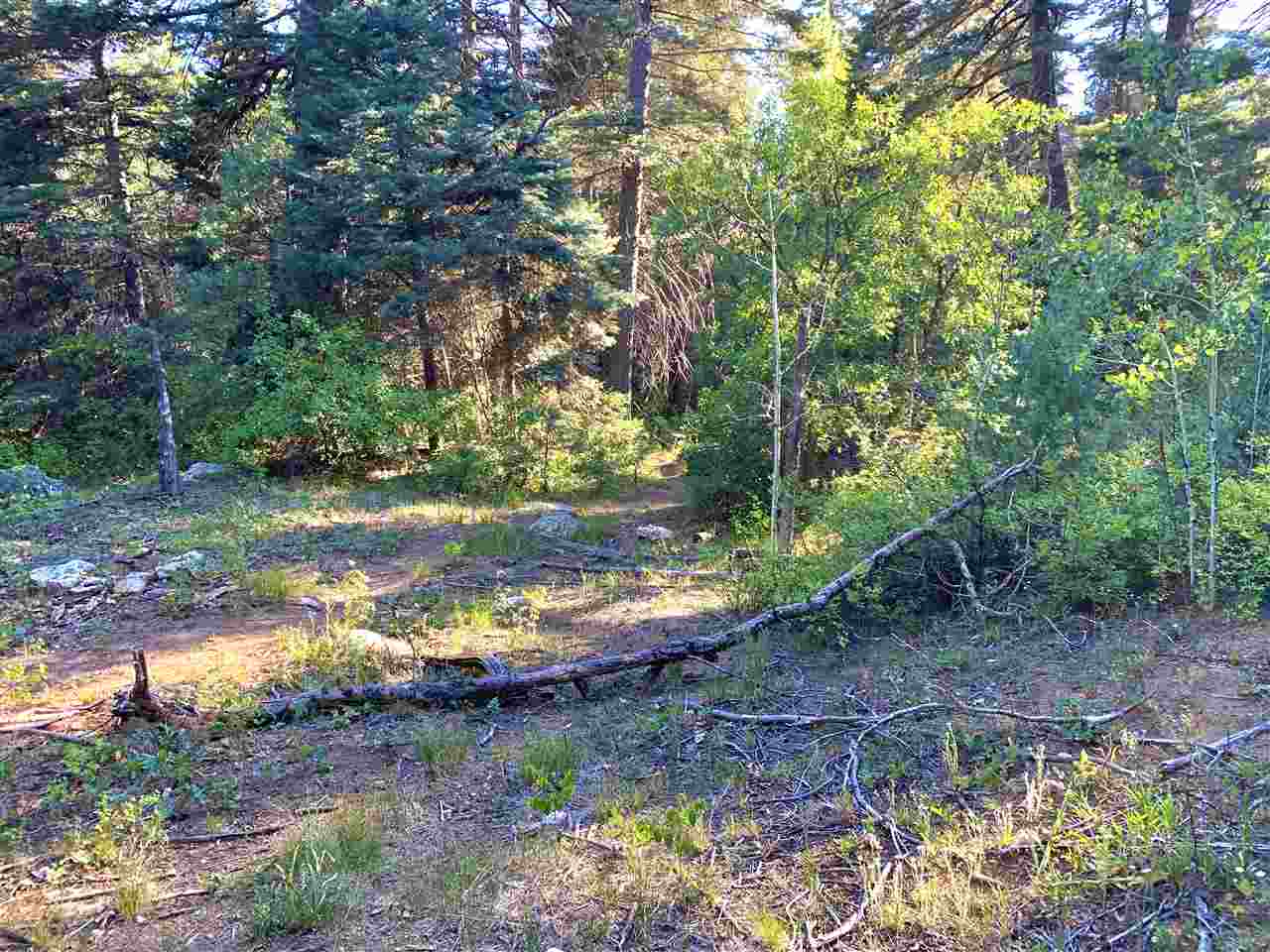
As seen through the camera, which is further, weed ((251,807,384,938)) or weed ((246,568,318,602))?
weed ((246,568,318,602))

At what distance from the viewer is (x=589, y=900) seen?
3.11 m

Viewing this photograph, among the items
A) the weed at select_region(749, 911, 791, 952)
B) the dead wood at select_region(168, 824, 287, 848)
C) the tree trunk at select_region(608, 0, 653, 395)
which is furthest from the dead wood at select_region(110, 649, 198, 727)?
the tree trunk at select_region(608, 0, 653, 395)

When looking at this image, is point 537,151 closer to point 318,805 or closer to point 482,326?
point 482,326

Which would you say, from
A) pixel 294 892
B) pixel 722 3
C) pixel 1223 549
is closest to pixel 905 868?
pixel 294 892

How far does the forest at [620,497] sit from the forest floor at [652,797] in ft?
0.09

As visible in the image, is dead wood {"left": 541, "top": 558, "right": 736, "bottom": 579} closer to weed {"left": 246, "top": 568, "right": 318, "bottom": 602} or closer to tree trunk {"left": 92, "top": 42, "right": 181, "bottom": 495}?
weed {"left": 246, "top": 568, "right": 318, "bottom": 602}

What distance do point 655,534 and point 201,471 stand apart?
8.30 metres

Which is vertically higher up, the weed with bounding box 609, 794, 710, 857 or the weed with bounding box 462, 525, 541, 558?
the weed with bounding box 609, 794, 710, 857

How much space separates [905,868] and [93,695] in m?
5.37

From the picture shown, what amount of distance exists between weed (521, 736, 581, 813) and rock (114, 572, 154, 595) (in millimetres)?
5212

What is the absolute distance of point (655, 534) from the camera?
12023mm

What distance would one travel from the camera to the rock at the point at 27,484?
41.5ft

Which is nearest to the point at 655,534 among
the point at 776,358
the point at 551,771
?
the point at 776,358

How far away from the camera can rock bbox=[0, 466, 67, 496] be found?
12.6 meters
